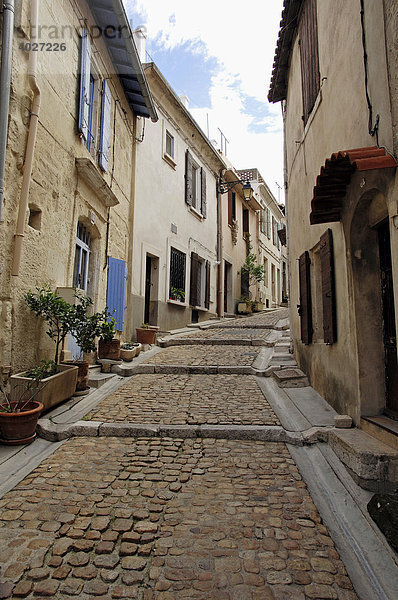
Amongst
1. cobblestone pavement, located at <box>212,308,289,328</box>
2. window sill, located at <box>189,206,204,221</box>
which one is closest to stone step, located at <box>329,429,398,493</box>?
cobblestone pavement, located at <box>212,308,289,328</box>

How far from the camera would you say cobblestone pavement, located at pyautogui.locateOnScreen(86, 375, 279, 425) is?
467 centimetres

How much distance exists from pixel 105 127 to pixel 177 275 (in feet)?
17.0

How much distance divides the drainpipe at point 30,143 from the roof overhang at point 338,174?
3.32 meters

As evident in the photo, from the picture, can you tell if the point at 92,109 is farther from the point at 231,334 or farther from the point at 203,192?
the point at 203,192

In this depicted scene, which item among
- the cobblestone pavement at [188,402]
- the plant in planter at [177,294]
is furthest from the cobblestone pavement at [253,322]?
the cobblestone pavement at [188,402]

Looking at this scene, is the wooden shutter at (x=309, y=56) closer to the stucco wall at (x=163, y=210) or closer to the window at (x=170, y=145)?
the stucco wall at (x=163, y=210)

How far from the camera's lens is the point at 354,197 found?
12.5 ft

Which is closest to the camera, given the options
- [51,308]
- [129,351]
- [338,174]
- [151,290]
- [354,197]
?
[338,174]

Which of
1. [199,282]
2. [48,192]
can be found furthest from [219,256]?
[48,192]

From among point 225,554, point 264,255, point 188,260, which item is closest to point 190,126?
point 188,260

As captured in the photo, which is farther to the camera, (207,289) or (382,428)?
(207,289)

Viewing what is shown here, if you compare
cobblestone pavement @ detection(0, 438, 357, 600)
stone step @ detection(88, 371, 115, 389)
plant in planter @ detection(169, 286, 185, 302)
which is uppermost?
plant in planter @ detection(169, 286, 185, 302)

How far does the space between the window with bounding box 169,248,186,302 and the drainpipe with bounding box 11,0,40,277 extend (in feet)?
23.0

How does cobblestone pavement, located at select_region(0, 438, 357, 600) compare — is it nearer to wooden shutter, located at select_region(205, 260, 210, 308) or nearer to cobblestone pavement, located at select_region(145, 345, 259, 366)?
cobblestone pavement, located at select_region(145, 345, 259, 366)
